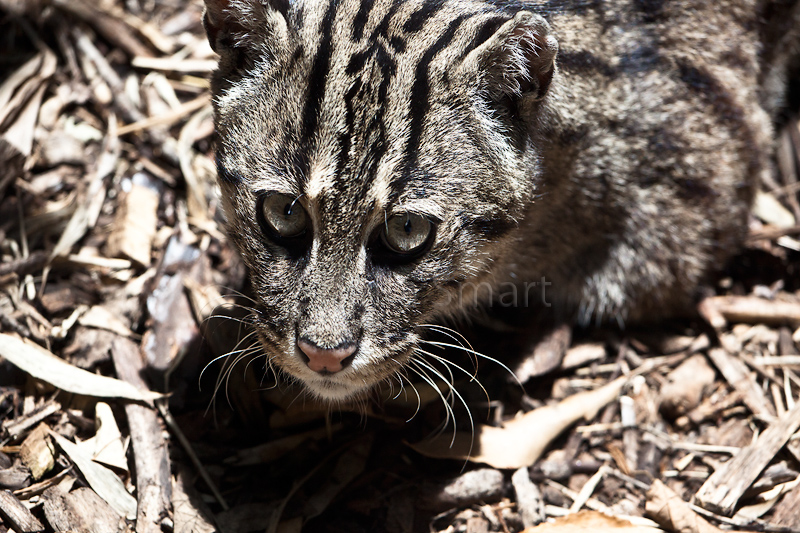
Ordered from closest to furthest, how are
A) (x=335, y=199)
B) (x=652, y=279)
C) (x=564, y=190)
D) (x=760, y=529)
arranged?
(x=335, y=199)
(x=760, y=529)
(x=564, y=190)
(x=652, y=279)

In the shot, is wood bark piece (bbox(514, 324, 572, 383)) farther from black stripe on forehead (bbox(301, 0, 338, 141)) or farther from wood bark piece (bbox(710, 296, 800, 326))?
black stripe on forehead (bbox(301, 0, 338, 141))

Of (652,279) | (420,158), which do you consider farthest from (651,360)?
(420,158)

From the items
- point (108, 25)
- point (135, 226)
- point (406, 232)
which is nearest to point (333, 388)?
point (406, 232)

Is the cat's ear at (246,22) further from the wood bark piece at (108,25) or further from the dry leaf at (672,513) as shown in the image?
the dry leaf at (672,513)

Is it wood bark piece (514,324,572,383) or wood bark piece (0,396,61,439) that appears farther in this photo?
wood bark piece (514,324,572,383)

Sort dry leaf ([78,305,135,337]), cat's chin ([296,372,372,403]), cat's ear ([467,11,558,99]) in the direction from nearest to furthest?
cat's ear ([467,11,558,99])
cat's chin ([296,372,372,403])
dry leaf ([78,305,135,337])

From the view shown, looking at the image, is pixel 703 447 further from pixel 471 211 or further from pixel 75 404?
pixel 75 404

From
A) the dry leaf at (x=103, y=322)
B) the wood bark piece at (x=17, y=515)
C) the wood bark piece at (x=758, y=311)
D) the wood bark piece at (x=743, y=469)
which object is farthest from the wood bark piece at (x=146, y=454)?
the wood bark piece at (x=758, y=311)

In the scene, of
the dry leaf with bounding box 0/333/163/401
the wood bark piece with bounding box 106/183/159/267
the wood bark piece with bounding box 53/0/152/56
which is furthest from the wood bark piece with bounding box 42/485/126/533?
the wood bark piece with bounding box 53/0/152/56
